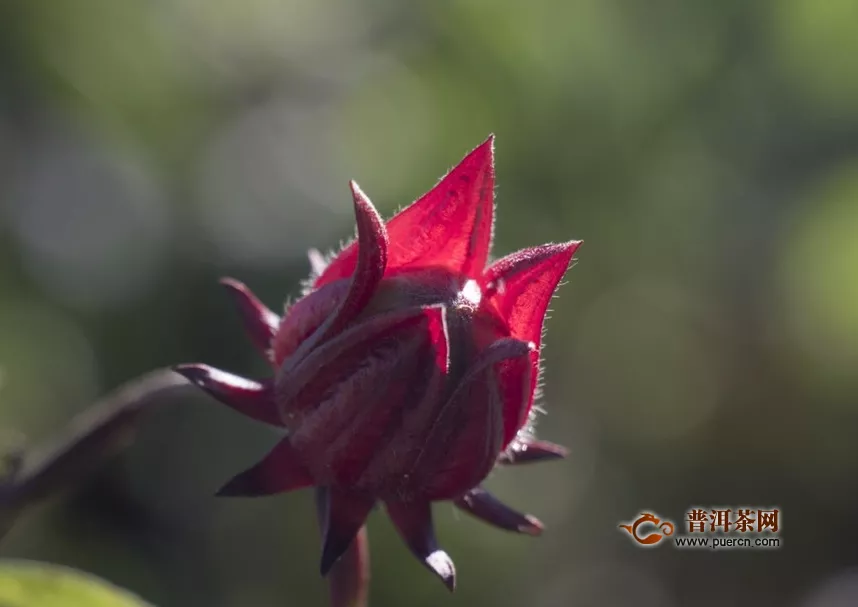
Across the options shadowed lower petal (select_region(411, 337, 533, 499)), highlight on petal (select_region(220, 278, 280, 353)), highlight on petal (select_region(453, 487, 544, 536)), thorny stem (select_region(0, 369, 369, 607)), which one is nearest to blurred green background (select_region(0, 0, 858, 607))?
thorny stem (select_region(0, 369, 369, 607))

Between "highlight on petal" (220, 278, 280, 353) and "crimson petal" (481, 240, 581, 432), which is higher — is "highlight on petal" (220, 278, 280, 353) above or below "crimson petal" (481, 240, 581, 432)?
below

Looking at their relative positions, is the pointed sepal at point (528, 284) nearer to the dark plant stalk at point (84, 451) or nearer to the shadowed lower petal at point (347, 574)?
the shadowed lower petal at point (347, 574)

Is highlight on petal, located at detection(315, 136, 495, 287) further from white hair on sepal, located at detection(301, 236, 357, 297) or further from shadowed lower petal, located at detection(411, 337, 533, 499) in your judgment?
shadowed lower petal, located at detection(411, 337, 533, 499)

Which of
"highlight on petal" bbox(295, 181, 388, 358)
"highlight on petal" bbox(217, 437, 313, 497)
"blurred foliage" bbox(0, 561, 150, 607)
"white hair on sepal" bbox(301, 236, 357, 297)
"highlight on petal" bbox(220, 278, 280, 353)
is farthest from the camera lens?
"blurred foliage" bbox(0, 561, 150, 607)

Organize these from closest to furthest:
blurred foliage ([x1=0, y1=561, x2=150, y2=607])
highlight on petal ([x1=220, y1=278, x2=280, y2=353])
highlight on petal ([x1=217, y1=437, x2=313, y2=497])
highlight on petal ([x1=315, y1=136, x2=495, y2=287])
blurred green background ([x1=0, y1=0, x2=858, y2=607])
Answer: highlight on petal ([x1=217, y1=437, x2=313, y2=497]) → highlight on petal ([x1=315, y1=136, x2=495, y2=287]) → highlight on petal ([x1=220, y1=278, x2=280, y2=353]) → blurred foliage ([x1=0, y1=561, x2=150, y2=607]) → blurred green background ([x1=0, y1=0, x2=858, y2=607])

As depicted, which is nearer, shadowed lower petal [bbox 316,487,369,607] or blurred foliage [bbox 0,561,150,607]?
shadowed lower petal [bbox 316,487,369,607]

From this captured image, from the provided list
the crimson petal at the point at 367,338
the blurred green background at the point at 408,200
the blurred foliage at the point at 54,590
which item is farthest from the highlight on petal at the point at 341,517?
the blurred green background at the point at 408,200

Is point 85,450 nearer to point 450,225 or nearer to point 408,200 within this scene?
point 450,225
